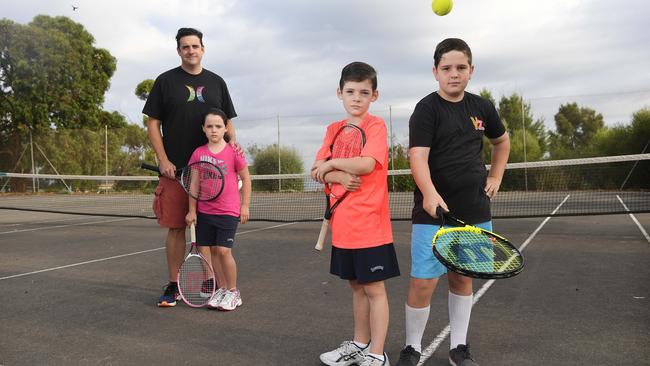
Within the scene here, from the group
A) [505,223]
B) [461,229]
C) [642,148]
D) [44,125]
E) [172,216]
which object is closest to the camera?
[461,229]

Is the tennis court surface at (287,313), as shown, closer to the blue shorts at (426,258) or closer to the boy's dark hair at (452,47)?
the blue shorts at (426,258)

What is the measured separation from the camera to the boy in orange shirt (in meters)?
2.89

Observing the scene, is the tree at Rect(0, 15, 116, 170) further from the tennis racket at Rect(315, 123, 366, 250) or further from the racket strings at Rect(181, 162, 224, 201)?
the tennis racket at Rect(315, 123, 366, 250)

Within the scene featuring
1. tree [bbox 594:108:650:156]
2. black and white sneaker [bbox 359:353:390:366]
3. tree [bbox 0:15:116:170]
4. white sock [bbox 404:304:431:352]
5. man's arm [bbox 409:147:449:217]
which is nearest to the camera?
man's arm [bbox 409:147:449:217]

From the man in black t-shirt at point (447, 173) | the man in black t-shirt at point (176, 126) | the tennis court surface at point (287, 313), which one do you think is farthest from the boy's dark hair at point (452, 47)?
the man in black t-shirt at point (176, 126)

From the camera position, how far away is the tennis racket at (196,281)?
4477 millimetres

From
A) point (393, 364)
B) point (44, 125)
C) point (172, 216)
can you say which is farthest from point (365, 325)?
point (44, 125)

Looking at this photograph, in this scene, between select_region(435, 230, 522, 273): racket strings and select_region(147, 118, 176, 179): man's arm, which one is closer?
select_region(435, 230, 522, 273): racket strings

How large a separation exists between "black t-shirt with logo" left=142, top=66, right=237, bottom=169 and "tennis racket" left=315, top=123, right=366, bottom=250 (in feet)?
6.14

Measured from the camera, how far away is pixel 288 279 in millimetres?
5547

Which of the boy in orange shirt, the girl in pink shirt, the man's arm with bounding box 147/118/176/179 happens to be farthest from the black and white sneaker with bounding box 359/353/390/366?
the man's arm with bounding box 147/118/176/179

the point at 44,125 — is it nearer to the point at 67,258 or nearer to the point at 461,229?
the point at 67,258

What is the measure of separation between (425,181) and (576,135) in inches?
1007

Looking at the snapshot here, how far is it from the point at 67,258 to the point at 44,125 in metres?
25.6
